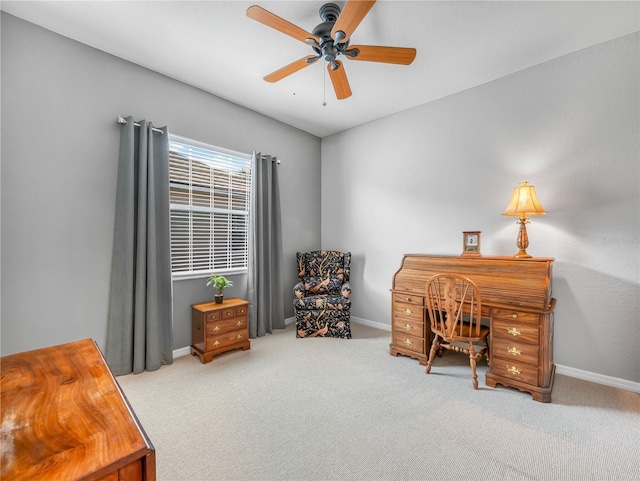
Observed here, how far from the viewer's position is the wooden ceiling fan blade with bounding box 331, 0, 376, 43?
1519mm

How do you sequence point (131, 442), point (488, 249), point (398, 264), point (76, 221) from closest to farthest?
1. point (131, 442)
2. point (76, 221)
3. point (488, 249)
4. point (398, 264)

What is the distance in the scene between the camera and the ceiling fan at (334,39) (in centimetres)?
170

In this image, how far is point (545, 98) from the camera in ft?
8.72

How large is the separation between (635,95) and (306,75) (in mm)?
2739

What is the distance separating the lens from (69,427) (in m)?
0.73

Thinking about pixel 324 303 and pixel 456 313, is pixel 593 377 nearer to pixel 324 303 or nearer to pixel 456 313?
pixel 456 313

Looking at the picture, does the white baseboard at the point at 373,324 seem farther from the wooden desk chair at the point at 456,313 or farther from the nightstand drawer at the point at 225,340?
the nightstand drawer at the point at 225,340

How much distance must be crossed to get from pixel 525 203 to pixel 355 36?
6.56ft

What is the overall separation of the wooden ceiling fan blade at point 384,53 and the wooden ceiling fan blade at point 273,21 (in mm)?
335

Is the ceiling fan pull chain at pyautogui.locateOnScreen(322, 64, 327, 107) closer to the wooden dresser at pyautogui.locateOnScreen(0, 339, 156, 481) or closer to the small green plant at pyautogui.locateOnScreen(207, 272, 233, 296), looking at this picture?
the small green plant at pyautogui.locateOnScreen(207, 272, 233, 296)

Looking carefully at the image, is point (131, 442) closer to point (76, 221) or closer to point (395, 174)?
point (76, 221)

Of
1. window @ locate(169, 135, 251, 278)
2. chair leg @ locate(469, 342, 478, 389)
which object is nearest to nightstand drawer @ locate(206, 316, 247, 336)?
window @ locate(169, 135, 251, 278)

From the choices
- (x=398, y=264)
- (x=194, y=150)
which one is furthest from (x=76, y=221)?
(x=398, y=264)

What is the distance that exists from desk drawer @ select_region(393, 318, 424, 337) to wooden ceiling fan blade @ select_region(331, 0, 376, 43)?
2.46 meters
